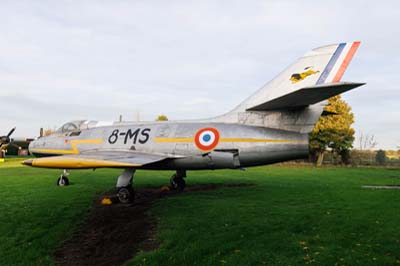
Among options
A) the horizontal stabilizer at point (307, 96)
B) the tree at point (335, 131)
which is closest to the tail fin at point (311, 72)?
the horizontal stabilizer at point (307, 96)

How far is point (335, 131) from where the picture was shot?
43.0 meters

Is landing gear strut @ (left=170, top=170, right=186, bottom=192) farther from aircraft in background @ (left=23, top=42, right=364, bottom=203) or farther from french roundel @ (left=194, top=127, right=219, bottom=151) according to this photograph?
french roundel @ (left=194, top=127, right=219, bottom=151)

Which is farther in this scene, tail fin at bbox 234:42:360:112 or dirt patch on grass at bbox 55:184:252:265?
tail fin at bbox 234:42:360:112

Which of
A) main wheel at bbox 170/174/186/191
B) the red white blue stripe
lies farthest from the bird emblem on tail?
main wheel at bbox 170/174/186/191

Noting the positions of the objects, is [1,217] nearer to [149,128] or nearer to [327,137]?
[149,128]

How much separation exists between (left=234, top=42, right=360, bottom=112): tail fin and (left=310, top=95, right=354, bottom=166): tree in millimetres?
32432

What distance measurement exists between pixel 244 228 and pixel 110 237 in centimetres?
361

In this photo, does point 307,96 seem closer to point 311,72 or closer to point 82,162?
point 311,72

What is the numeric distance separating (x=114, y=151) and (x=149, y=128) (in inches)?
72.4

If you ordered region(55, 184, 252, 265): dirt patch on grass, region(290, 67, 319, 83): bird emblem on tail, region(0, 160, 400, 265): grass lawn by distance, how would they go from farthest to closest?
1. region(290, 67, 319, 83): bird emblem on tail
2. region(55, 184, 252, 265): dirt patch on grass
3. region(0, 160, 400, 265): grass lawn

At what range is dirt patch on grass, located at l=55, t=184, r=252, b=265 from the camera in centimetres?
731

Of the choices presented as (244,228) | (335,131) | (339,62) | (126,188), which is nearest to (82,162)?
(126,188)

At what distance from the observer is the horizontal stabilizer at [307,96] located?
29.3 ft

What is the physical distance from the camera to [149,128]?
14133mm
